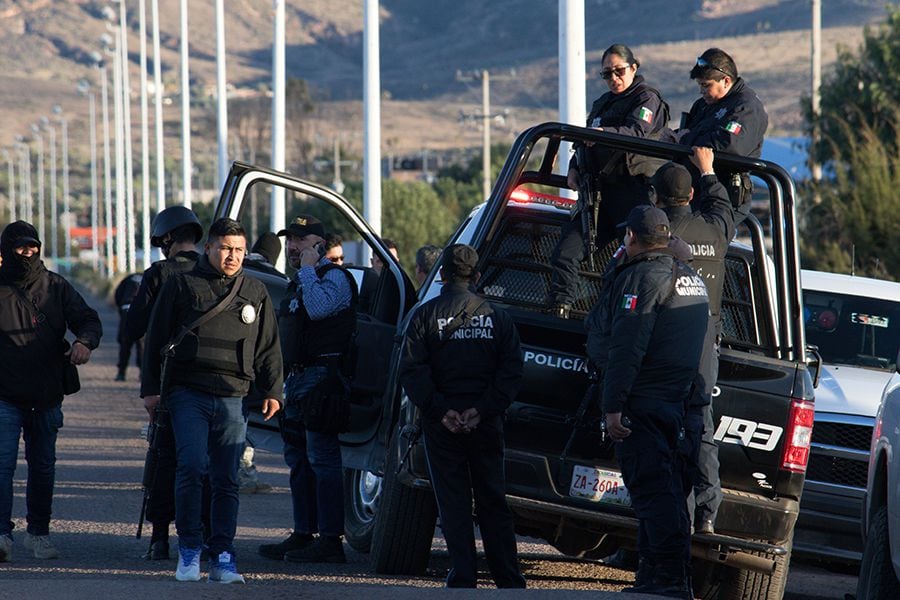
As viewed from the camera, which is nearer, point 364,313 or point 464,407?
point 464,407

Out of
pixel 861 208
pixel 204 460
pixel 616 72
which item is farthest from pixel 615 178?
pixel 861 208

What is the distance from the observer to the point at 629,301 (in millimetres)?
8297

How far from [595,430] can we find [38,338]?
11.9 feet

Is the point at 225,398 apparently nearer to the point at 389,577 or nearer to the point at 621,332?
the point at 389,577

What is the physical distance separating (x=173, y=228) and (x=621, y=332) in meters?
3.51

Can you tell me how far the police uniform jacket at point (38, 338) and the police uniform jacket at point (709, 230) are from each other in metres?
3.70

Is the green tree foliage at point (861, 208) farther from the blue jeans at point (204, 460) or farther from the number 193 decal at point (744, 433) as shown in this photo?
the blue jeans at point (204, 460)

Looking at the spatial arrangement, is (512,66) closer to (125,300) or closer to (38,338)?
(125,300)

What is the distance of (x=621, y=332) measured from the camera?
324 inches

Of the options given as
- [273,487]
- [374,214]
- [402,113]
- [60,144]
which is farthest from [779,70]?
[273,487]

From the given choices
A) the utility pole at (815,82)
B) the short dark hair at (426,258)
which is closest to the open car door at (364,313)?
the short dark hair at (426,258)

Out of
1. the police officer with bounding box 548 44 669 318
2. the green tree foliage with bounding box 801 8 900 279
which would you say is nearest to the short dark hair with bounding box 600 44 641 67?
the police officer with bounding box 548 44 669 318

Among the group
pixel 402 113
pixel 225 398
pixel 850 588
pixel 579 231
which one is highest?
pixel 402 113

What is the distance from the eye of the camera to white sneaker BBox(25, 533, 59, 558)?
10.3 m
